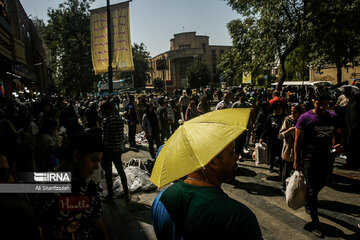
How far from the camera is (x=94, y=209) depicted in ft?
6.54

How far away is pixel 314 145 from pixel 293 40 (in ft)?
41.3

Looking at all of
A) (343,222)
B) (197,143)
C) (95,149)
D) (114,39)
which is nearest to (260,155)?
(343,222)

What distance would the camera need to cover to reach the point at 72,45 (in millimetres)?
31406

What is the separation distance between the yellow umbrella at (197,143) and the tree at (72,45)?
33143 millimetres

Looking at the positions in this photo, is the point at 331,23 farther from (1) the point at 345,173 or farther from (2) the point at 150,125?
(2) the point at 150,125

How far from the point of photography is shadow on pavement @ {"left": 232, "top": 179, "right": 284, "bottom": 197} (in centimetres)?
517

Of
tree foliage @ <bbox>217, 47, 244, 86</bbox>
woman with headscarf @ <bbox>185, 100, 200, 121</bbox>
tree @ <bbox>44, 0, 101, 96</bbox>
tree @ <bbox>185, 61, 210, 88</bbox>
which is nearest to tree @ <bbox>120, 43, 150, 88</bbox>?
tree @ <bbox>185, 61, 210, 88</bbox>

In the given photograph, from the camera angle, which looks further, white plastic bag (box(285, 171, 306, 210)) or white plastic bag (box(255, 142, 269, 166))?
white plastic bag (box(255, 142, 269, 166))

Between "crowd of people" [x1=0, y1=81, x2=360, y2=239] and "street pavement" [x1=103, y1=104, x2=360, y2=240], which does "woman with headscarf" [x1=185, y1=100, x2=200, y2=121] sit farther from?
"street pavement" [x1=103, y1=104, x2=360, y2=240]

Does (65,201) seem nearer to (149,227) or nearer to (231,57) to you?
(149,227)

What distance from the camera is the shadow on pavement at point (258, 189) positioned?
5.17 metres

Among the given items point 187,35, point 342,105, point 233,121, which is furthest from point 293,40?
point 187,35

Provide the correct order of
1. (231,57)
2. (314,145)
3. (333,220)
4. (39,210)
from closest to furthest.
Result: 1. (39,210)
2. (314,145)
3. (333,220)
4. (231,57)

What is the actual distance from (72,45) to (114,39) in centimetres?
2411
